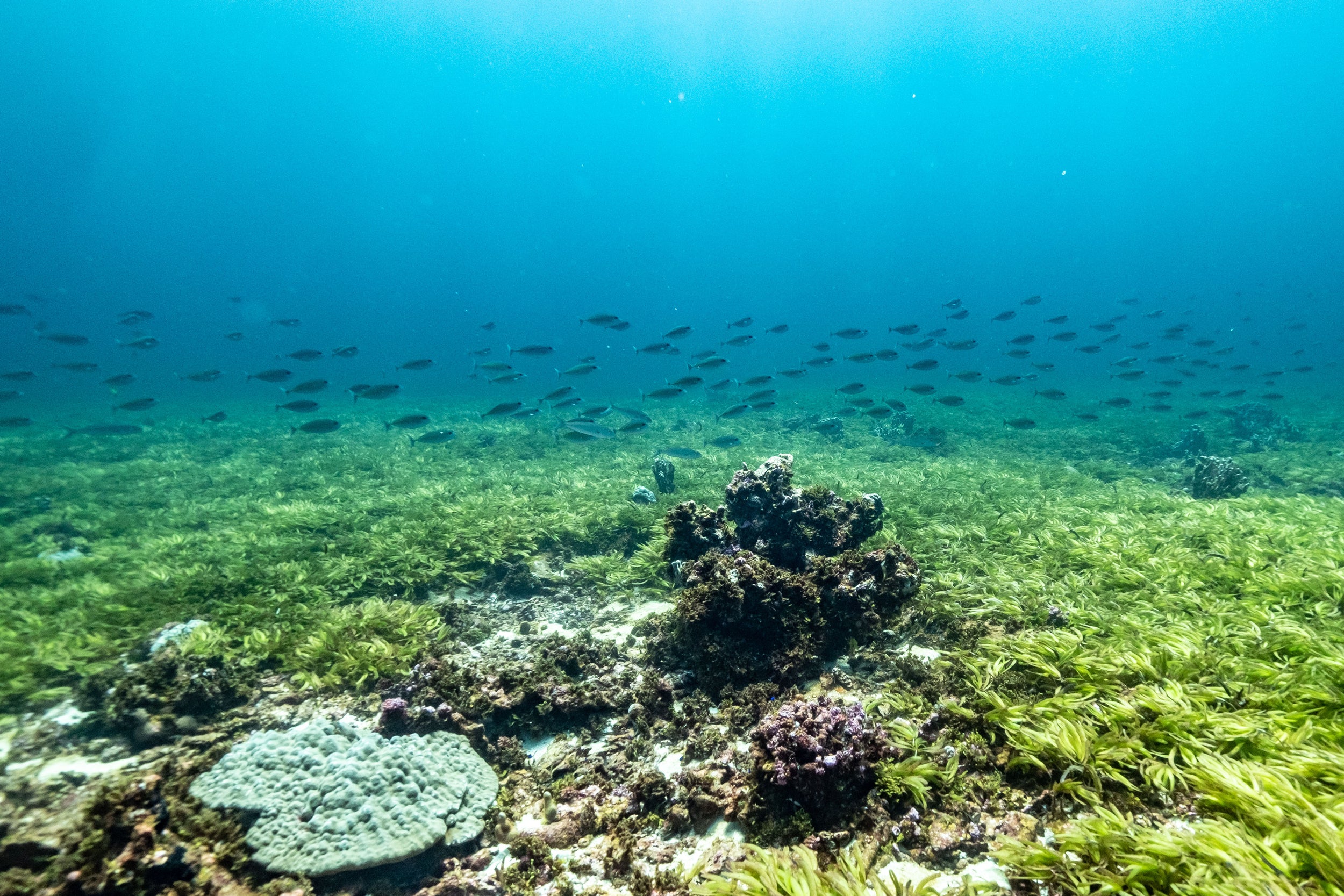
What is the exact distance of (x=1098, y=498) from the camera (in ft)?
36.1

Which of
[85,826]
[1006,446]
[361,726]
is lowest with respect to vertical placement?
[1006,446]

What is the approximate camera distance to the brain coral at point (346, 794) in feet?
12.3

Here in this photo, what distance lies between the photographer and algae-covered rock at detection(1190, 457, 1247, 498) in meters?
12.5

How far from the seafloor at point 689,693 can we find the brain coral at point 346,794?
16 centimetres

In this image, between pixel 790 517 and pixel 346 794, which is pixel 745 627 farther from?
pixel 346 794

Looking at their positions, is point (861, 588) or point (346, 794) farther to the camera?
point (861, 588)

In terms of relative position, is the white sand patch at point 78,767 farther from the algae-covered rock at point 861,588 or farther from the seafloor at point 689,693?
the algae-covered rock at point 861,588

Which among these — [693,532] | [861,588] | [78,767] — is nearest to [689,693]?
[861,588]

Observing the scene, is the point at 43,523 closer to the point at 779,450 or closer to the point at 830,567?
the point at 830,567

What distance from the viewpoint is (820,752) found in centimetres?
383

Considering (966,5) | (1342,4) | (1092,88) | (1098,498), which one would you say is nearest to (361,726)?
(1098,498)

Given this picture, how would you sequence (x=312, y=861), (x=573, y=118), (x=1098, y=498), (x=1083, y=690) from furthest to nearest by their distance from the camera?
(x=573, y=118)
(x=1098, y=498)
(x=1083, y=690)
(x=312, y=861)

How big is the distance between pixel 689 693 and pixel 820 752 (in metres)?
2.07

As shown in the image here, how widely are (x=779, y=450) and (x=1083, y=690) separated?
54.6 feet
